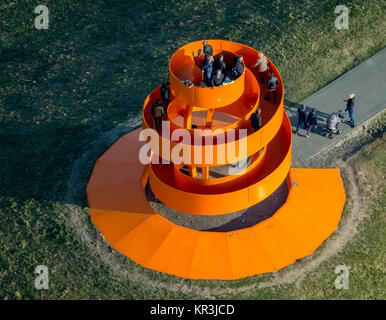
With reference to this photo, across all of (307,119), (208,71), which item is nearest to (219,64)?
(208,71)

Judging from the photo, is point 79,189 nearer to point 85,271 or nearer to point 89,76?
point 85,271

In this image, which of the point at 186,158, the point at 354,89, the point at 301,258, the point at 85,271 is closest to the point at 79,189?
the point at 85,271

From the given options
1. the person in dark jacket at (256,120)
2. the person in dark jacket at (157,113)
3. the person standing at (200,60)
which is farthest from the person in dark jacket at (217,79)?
the person in dark jacket at (157,113)

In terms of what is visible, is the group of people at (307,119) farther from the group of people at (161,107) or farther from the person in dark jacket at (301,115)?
the group of people at (161,107)

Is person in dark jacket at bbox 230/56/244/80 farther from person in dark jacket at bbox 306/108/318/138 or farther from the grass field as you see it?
the grass field

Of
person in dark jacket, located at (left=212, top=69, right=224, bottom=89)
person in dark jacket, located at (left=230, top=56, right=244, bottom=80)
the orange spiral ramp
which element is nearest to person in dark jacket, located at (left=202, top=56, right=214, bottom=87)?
person in dark jacket, located at (left=212, top=69, right=224, bottom=89)

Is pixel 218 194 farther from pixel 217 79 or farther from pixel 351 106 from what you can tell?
pixel 351 106
